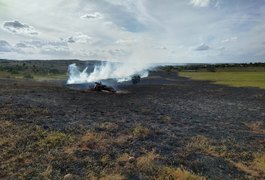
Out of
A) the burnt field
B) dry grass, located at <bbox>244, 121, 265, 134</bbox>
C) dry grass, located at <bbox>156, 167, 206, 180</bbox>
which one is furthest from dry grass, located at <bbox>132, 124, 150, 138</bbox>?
dry grass, located at <bbox>244, 121, 265, 134</bbox>

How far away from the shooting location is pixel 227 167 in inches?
415

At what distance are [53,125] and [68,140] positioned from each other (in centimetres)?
361

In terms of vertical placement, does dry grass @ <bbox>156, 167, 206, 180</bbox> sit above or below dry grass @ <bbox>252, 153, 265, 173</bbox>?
above

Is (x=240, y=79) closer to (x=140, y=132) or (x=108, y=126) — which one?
(x=108, y=126)

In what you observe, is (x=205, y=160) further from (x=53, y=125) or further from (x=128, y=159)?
(x=53, y=125)

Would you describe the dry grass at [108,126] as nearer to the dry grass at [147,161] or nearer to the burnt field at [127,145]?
the burnt field at [127,145]

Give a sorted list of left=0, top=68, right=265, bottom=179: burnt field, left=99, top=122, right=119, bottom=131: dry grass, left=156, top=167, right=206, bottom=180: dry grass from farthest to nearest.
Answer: left=99, top=122, right=119, bottom=131: dry grass
left=0, top=68, right=265, bottom=179: burnt field
left=156, top=167, right=206, bottom=180: dry grass

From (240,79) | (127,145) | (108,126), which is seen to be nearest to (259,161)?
(127,145)

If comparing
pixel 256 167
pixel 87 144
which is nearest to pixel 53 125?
pixel 87 144

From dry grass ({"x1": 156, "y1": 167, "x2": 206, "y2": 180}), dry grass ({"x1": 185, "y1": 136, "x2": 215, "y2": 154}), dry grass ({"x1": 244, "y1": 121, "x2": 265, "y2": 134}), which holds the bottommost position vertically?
dry grass ({"x1": 244, "y1": 121, "x2": 265, "y2": 134})

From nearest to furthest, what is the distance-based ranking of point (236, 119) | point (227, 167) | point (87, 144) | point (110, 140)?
1. point (227, 167)
2. point (87, 144)
3. point (110, 140)
4. point (236, 119)

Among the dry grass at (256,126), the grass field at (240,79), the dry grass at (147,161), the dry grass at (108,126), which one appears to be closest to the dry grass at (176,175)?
the dry grass at (147,161)

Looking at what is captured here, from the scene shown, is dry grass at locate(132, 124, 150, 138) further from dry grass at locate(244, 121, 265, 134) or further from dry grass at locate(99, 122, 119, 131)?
dry grass at locate(244, 121, 265, 134)

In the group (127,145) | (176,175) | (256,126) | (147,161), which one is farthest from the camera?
(256,126)
